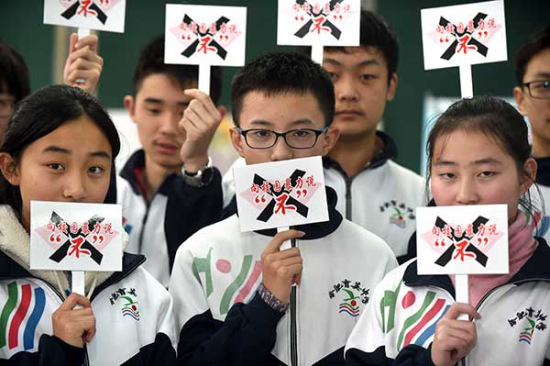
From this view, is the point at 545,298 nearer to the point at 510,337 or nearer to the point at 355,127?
the point at 510,337

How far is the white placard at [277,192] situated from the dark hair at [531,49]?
126 centimetres

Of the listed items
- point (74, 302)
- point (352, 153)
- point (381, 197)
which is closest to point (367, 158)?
point (352, 153)

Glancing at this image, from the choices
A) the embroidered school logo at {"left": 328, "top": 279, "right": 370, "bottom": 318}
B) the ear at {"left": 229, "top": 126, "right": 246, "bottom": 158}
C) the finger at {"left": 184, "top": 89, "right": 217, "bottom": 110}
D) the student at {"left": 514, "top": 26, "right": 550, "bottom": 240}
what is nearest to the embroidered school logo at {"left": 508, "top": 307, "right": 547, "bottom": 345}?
the embroidered school logo at {"left": 328, "top": 279, "right": 370, "bottom": 318}

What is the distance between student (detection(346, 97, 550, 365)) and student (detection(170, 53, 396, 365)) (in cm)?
16

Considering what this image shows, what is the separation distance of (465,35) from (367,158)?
0.67 meters

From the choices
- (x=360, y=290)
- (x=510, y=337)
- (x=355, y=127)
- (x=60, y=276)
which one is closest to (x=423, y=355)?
(x=510, y=337)

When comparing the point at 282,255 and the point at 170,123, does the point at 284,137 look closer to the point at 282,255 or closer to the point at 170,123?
the point at 282,255

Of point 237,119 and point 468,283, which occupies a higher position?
point 237,119

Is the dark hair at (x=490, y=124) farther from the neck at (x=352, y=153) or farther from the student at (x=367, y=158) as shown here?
the neck at (x=352, y=153)

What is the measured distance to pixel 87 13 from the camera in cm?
260

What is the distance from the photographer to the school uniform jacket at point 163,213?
267cm

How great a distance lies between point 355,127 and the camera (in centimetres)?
286

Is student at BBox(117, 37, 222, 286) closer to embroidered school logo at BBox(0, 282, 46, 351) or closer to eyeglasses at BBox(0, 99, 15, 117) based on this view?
eyeglasses at BBox(0, 99, 15, 117)

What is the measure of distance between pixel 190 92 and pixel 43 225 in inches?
30.2
